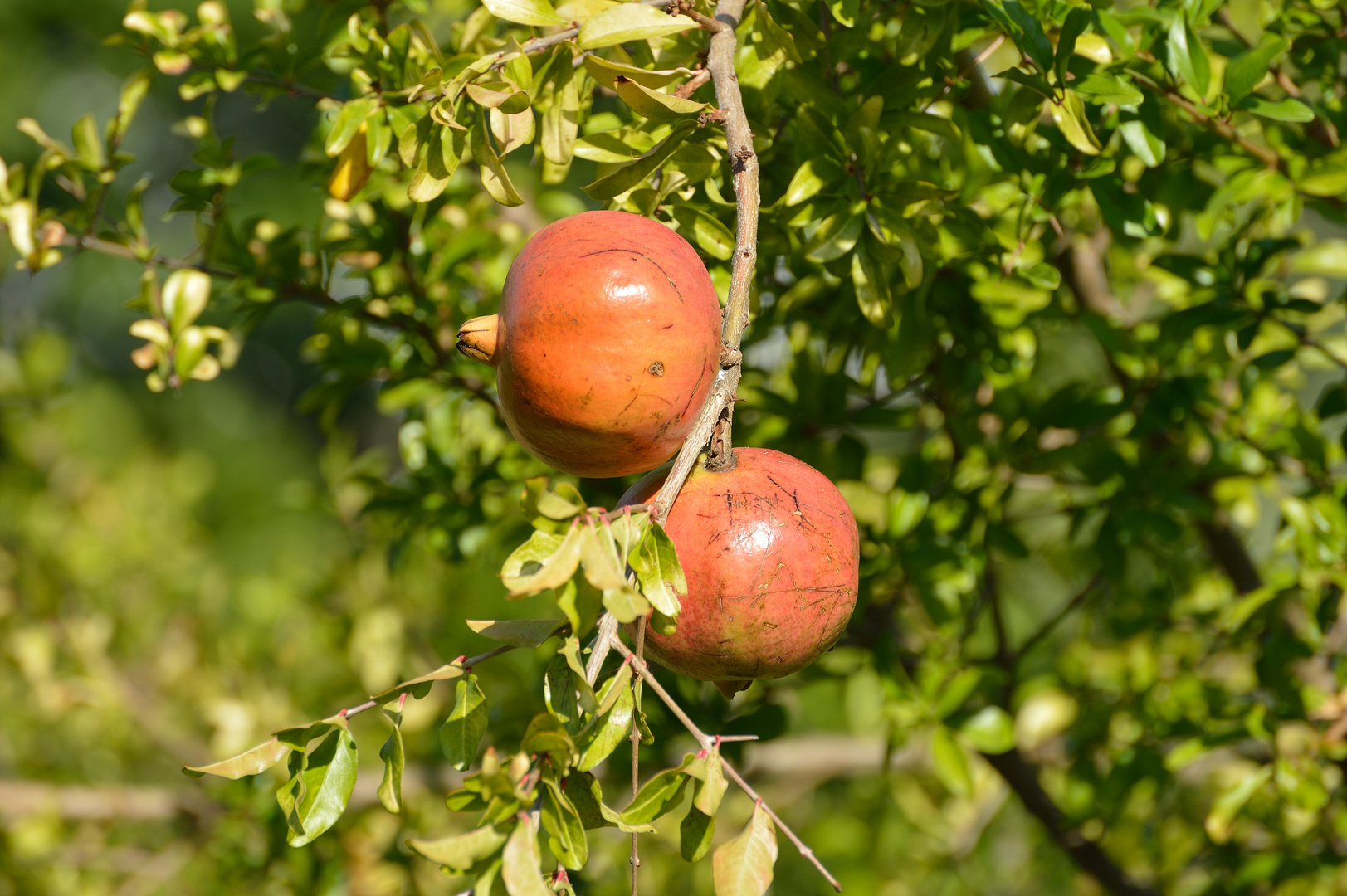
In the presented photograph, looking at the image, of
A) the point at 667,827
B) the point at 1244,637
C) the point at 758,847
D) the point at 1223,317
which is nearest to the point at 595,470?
the point at 758,847

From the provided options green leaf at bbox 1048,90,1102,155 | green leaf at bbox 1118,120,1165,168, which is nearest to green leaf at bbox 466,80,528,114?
green leaf at bbox 1048,90,1102,155

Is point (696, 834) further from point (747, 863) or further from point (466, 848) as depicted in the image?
point (466, 848)

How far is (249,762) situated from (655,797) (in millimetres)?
275

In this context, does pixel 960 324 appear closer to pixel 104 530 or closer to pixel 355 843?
pixel 355 843

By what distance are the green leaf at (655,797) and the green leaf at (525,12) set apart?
55 centimetres

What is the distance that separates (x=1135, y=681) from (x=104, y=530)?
2.48 metres

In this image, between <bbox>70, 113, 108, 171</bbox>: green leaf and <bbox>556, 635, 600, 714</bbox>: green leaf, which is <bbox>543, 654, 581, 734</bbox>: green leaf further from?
<bbox>70, 113, 108, 171</bbox>: green leaf

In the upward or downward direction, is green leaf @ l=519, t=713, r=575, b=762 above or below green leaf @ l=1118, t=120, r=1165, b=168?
below

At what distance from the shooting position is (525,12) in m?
0.76

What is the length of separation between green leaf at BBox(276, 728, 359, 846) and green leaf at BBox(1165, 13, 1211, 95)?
933 mm

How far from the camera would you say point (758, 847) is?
2.09 feet

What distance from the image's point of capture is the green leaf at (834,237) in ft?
2.87

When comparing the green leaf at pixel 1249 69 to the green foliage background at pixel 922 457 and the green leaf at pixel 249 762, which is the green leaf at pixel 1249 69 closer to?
the green foliage background at pixel 922 457

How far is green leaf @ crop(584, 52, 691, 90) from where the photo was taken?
707 mm
